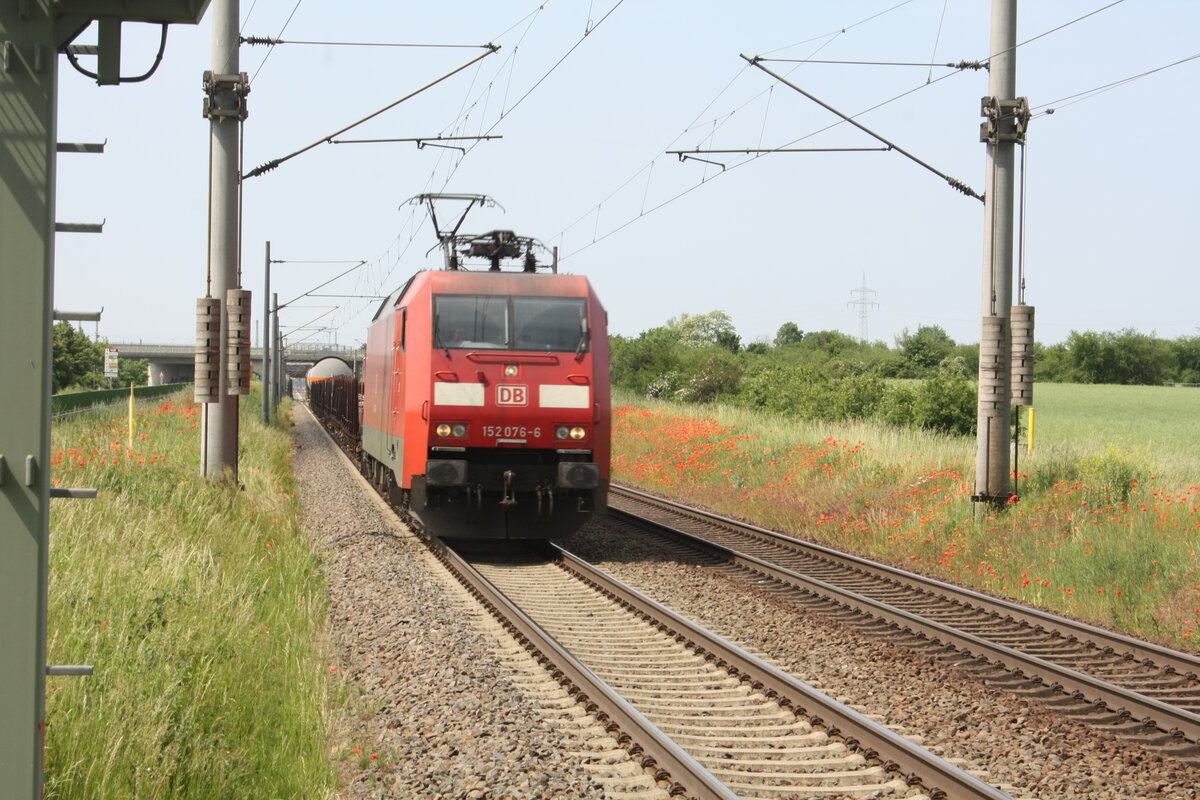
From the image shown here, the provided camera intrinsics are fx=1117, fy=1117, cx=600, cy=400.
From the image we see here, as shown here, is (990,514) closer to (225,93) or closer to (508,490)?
(508,490)

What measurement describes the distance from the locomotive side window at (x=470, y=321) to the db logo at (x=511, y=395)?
51 centimetres

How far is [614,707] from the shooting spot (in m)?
6.31

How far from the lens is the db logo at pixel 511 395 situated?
39.3ft

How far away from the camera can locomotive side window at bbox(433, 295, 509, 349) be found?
12156mm

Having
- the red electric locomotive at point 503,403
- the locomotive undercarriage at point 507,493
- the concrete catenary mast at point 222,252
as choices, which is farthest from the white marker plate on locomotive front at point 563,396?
the concrete catenary mast at point 222,252

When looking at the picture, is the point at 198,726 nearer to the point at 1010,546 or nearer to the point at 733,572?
the point at 733,572

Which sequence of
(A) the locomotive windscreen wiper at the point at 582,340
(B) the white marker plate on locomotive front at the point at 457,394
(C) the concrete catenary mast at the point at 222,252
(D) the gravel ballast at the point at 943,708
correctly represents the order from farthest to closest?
(C) the concrete catenary mast at the point at 222,252, (A) the locomotive windscreen wiper at the point at 582,340, (B) the white marker plate on locomotive front at the point at 457,394, (D) the gravel ballast at the point at 943,708

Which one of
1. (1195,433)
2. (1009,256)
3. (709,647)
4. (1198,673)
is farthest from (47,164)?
(1195,433)

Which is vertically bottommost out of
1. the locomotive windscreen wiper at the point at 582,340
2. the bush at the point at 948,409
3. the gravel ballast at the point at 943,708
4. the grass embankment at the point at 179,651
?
the gravel ballast at the point at 943,708

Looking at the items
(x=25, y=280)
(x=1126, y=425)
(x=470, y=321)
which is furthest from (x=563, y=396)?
(x=1126, y=425)

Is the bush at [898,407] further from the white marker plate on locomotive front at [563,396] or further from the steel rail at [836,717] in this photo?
the steel rail at [836,717]

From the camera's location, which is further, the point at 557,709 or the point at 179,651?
the point at 557,709

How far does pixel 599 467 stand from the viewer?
1216cm

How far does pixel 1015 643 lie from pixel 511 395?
5.71m
